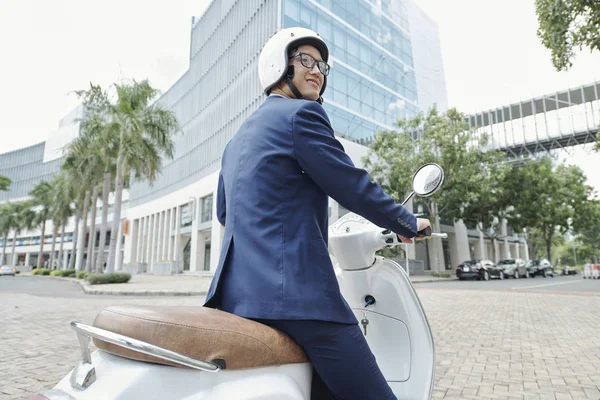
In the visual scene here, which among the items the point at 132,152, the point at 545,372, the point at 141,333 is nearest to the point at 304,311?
the point at 141,333

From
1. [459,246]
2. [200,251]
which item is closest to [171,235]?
[200,251]

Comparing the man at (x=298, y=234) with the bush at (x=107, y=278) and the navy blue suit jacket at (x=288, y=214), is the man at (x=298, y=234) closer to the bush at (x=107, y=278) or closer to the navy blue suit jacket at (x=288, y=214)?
the navy blue suit jacket at (x=288, y=214)

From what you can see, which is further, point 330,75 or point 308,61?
point 330,75

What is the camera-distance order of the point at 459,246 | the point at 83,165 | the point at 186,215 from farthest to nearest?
1. the point at 459,246
2. the point at 186,215
3. the point at 83,165

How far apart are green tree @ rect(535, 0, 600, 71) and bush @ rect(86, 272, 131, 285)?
671 inches

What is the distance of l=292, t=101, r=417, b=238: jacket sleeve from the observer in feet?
3.80

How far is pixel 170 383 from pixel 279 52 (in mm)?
1180

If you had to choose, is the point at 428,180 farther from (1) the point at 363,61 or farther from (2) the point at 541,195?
(2) the point at 541,195

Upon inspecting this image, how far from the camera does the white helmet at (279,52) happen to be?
1452mm

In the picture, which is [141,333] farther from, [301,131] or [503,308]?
[503,308]

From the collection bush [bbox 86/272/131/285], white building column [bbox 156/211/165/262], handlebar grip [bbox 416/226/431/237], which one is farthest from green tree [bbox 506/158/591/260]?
white building column [bbox 156/211/165/262]

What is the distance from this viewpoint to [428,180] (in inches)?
67.2

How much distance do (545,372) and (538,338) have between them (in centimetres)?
185

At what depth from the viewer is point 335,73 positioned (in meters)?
26.6
